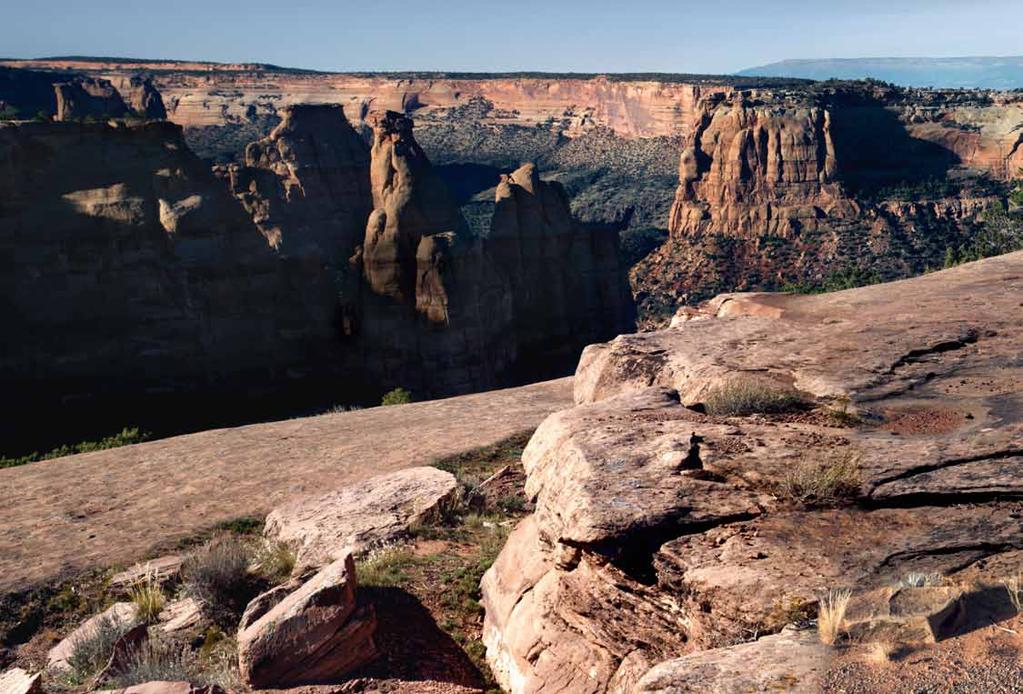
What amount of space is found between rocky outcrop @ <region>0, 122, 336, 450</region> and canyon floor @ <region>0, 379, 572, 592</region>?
1843 cm

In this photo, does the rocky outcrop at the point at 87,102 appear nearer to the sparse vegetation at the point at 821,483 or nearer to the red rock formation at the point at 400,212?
the red rock formation at the point at 400,212

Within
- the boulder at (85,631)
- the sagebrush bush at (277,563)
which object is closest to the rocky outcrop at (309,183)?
the sagebrush bush at (277,563)

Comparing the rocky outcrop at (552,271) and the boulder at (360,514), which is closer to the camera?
the boulder at (360,514)

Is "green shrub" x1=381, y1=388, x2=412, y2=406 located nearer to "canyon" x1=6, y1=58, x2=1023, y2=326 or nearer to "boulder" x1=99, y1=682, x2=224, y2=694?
"canyon" x1=6, y1=58, x2=1023, y2=326

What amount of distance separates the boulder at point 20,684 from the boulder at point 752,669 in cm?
624

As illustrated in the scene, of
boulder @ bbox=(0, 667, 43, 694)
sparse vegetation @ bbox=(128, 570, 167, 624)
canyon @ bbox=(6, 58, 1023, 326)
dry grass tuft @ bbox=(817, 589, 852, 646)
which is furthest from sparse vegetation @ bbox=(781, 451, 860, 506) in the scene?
canyon @ bbox=(6, 58, 1023, 326)

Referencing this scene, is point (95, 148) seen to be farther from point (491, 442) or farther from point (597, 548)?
point (597, 548)

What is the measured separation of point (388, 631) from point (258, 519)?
7.03 metres

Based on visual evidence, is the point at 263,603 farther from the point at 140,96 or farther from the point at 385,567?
the point at 140,96

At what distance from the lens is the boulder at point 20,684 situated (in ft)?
31.0

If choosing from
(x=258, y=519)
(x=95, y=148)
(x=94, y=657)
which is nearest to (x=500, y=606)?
(x=94, y=657)

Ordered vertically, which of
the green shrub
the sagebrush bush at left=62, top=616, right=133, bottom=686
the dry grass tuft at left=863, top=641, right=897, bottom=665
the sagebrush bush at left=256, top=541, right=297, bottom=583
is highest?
the dry grass tuft at left=863, top=641, right=897, bottom=665

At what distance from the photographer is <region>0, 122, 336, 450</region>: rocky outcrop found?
40.0 metres

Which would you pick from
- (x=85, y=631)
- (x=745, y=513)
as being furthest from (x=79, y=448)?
(x=745, y=513)
